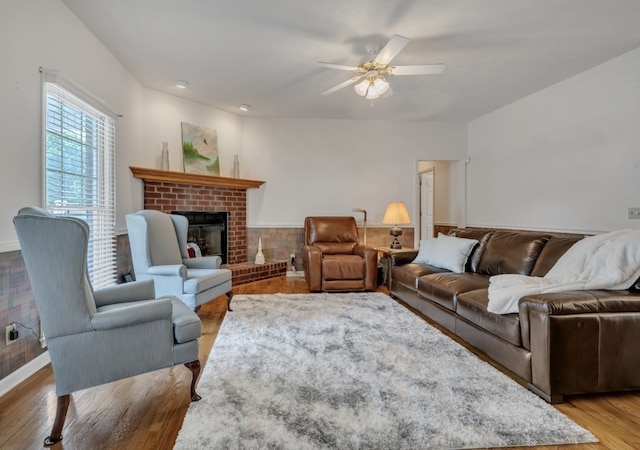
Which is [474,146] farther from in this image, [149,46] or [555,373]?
[149,46]

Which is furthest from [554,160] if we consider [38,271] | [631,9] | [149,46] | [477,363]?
[38,271]

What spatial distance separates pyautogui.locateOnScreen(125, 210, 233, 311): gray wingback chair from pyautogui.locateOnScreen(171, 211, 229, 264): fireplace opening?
1.28m

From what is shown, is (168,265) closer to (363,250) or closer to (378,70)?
(363,250)

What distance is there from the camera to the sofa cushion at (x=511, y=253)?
2.91m

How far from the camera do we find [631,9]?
7.95 ft

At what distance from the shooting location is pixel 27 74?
6.97 ft

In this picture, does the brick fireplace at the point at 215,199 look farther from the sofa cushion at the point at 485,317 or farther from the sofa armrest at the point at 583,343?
the sofa armrest at the point at 583,343

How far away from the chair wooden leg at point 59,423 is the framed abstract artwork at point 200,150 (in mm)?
3486

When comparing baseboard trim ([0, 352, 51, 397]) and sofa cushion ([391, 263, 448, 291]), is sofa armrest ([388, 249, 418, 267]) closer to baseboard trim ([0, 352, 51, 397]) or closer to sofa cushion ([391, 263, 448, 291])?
sofa cushion ([391, 263, 448, 291])

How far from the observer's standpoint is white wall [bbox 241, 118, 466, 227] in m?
5.36

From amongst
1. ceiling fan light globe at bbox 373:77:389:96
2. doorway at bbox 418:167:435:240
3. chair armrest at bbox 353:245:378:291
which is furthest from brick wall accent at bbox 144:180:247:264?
doorway at bbox 418:167:435:240

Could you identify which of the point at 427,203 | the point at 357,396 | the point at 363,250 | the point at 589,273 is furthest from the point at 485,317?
the point at 427,203

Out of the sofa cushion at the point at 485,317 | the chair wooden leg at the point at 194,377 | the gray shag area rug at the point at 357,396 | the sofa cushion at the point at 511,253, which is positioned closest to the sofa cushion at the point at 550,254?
the sofa cushion at the point at 511,253

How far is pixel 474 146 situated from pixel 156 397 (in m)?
5.48
